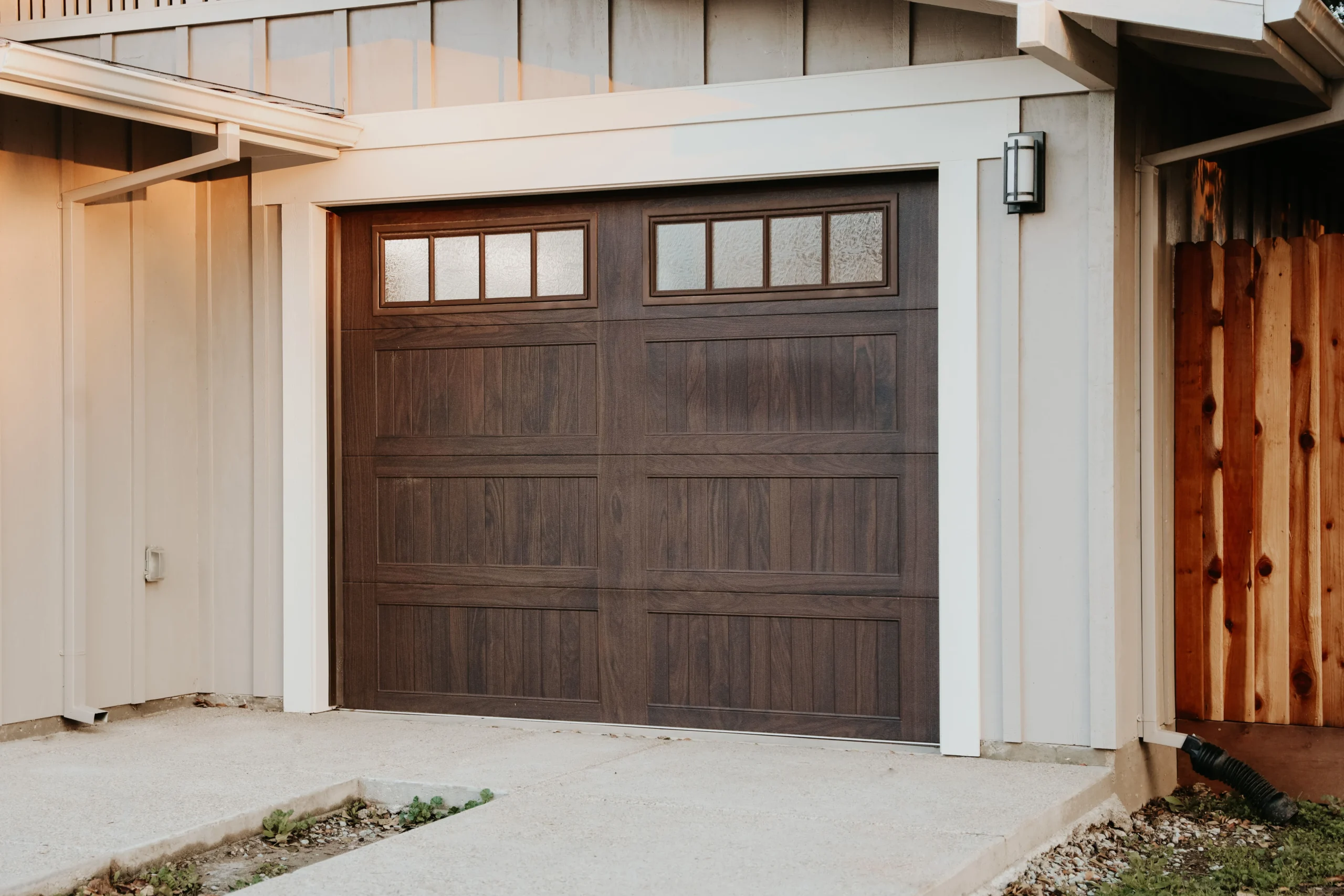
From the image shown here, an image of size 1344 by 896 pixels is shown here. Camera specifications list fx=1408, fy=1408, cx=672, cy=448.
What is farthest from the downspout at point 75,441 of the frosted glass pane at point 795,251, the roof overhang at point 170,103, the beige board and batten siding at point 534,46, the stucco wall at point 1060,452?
the stucco wall at point 1060,452

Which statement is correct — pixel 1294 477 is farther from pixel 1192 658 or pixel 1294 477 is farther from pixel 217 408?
pixel 217 408

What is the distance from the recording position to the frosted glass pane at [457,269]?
19.1 ft

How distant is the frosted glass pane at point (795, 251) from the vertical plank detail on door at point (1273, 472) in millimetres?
1605

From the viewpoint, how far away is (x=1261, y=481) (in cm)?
512

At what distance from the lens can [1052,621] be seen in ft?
16.1

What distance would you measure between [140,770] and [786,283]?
9.43ft

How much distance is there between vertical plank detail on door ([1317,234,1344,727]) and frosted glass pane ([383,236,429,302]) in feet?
11.4

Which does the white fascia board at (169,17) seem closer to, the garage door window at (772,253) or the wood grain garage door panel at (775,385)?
the garage door window at (772,253)

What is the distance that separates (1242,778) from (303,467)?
381cm

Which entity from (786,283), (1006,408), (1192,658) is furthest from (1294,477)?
(786,283)

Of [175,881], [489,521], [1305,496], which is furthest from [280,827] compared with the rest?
[1305,496]

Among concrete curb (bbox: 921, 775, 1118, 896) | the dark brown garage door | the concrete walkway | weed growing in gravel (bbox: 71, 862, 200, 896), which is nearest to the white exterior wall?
the dark brown garage door

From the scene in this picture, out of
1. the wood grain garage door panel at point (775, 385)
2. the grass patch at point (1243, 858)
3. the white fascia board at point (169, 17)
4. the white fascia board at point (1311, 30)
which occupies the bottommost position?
the grass patch at point (1243, 858)

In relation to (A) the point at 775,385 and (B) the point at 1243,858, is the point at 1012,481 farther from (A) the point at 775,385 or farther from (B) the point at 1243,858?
(B) the point at 1243,858
